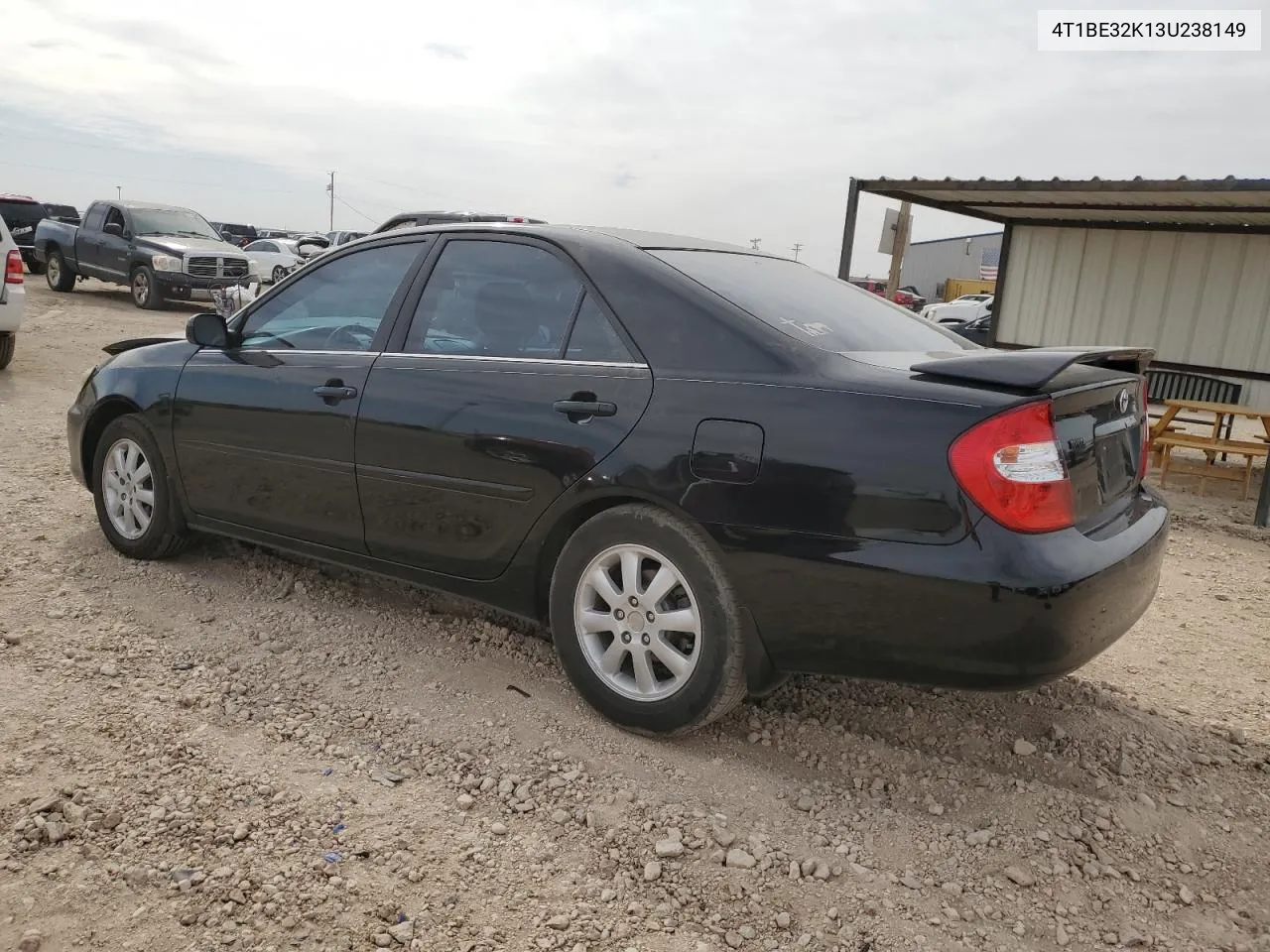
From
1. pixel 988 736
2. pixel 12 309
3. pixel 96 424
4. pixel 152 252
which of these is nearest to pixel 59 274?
pixel 152 252

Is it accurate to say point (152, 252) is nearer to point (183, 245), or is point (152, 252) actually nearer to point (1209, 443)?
point (183, 245)

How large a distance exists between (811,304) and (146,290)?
1735cm

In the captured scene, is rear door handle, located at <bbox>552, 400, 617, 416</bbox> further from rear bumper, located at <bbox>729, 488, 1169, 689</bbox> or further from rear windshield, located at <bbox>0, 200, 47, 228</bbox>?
rear windshield, located at <bbox>0, 200, 47, 228</bbox>

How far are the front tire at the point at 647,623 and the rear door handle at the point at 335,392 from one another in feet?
3.67

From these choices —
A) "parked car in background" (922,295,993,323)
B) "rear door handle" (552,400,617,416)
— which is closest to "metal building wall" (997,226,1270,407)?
"rear door handle" (552,400,617,416)

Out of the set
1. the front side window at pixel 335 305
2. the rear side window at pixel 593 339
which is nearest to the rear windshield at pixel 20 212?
the front side window at pixel 335 305

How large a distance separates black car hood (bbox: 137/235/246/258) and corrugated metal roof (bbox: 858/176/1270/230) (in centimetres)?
1263

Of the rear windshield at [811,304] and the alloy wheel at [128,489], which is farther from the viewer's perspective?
the alloy wheel at [128,489]

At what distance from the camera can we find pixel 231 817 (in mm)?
2617

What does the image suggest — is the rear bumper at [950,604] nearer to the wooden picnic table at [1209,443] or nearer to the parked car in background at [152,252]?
the wooden picnic table at [1209,443]

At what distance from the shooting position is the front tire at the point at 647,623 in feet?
9.43

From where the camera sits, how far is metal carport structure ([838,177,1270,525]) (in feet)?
31.2

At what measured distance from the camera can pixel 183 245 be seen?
696 inches

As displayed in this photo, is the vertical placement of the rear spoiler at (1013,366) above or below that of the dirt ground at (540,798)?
above
